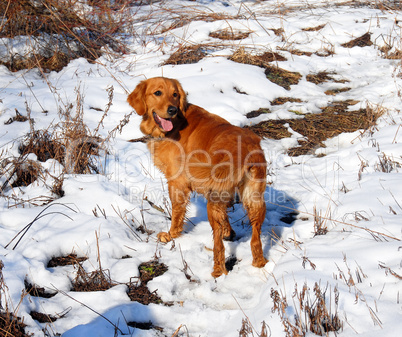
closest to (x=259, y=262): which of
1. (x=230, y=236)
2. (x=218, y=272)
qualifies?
(x=218, y=272)

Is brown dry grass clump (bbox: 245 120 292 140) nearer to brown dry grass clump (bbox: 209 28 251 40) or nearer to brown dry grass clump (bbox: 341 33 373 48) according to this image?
brown dry grass clump (bbox: 209 28 251 40)

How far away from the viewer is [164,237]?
3.04 m

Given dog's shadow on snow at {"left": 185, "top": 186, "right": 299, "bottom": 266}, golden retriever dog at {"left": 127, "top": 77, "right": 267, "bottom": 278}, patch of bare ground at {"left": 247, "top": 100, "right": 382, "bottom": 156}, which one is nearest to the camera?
golden retriever dog at {"left": 127, "top": 77, "right": 267, "bottom": 278}

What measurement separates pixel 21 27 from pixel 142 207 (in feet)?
13.9

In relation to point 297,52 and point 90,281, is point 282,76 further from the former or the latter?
point 90,281

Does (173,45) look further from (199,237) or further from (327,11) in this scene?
(199,237)

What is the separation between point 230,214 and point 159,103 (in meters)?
1.13

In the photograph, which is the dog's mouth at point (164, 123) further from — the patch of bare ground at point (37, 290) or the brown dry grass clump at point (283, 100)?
the brown dry grass clump at point (283, 100)

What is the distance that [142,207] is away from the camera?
331cm

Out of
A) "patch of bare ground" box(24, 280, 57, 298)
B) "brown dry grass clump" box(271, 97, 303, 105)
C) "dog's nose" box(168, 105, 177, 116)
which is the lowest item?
"patch of bare ground" box(24, 280, 57, 298)

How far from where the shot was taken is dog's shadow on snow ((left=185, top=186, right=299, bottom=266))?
9.86 ft

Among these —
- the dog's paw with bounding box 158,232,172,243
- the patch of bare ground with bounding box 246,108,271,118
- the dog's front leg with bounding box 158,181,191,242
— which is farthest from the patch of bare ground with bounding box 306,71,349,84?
the dog's paw with bounding box 158,232,172,243

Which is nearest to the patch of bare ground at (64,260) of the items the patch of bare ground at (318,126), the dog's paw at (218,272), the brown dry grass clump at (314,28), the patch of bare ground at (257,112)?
the dog's paw at (218,272)

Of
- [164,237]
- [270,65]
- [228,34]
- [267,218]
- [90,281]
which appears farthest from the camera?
[228,34]
